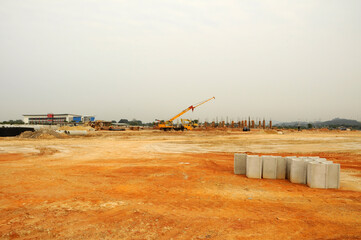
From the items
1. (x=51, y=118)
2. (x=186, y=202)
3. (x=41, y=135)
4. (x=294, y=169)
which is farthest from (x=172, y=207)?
(x=51, y=118)

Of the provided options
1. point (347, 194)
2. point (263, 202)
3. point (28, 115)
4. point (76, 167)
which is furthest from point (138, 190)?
point (28, 115)

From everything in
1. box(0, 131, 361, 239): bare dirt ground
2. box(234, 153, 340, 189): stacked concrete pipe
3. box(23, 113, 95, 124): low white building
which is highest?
box(23, 113, 95, 124): low white building

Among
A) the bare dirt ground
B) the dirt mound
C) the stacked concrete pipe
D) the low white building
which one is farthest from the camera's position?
the low white building

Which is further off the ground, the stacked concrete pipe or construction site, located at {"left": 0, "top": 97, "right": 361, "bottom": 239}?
the stacked concrete pipe

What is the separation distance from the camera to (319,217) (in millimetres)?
5273

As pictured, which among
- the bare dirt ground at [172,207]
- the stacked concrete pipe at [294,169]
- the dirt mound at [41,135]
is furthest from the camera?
the dirt mound at [41,135]

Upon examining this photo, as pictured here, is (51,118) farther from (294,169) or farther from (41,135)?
(294,169)

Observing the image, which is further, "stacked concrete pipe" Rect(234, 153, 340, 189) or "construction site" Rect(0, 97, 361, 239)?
→ "stacked concrete pipe" Rect(234, 153, 340, 189)

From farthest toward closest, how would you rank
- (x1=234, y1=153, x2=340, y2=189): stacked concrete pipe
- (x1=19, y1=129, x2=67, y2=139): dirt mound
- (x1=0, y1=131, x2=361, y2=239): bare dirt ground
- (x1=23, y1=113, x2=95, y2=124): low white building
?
1. (x1=23, y1=113, x2=95, y2=124): low white building
2. (x1=19, y1=129, x2=67, y2=139): dirt mound
3. (x1=234, y1=153, x2=340, y2=189): stacked concrete pipe
4. (x1=0, y1=131, x2=361, y2=239): bare dirt ground

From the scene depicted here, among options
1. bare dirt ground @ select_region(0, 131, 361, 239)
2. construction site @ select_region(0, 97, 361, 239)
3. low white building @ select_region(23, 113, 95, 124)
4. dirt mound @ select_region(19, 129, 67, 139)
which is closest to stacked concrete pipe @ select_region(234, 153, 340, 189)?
construction site @ select_region(0, 97, 361, 239)

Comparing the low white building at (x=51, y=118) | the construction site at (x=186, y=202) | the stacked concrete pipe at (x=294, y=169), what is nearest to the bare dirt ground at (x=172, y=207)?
the construction site at (x=186, y=202)

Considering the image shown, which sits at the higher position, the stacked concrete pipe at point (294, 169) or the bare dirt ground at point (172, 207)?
the stacked concrete pipe at point (294, 169)

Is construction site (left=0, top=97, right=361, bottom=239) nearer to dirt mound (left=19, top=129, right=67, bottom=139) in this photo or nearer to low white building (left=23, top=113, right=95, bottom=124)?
dirt mound (left=19, top=129, right=67, bottom=139)

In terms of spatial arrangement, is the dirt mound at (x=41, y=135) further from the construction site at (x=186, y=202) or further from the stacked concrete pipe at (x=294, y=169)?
the stacked concrete pipe at (x=294, y=169)
